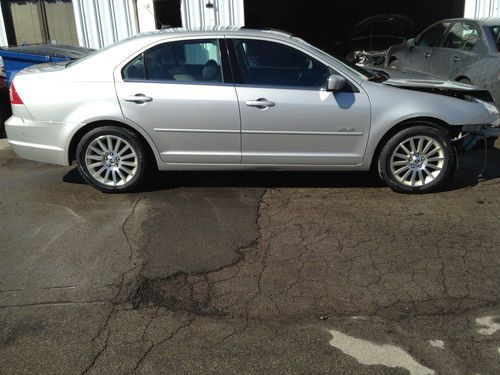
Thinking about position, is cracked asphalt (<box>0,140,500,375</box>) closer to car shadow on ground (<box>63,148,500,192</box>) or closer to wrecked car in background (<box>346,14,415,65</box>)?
→ car shadow on ground (<box>63,148,500,192</box>)

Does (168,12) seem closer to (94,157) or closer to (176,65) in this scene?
(176,65)

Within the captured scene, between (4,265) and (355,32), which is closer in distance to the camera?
(4,265)

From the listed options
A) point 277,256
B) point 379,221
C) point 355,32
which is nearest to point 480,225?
point 379,221

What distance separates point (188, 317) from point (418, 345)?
137cm

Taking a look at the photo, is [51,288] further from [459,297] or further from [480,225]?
[480,225]

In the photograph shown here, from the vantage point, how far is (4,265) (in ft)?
12.8

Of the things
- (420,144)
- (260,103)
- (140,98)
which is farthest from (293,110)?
(140,98)

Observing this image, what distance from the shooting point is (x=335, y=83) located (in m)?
4.74

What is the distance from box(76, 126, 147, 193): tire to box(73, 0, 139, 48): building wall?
230 inches

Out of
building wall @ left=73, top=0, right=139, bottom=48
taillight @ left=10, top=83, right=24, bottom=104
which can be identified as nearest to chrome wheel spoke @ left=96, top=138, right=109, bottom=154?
taillight @ left=10, top=83, right=24, bottom=104

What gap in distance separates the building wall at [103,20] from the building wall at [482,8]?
22.1 ft

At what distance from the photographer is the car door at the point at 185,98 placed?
4895 mm

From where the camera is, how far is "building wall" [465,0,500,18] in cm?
1031

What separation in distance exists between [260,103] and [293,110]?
317 mm
